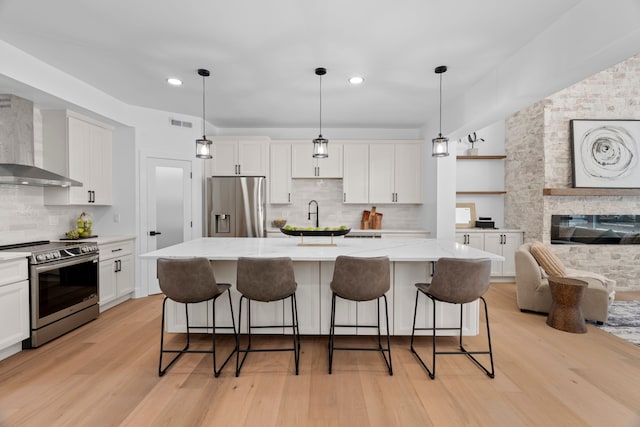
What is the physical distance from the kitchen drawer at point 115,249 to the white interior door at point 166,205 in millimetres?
289

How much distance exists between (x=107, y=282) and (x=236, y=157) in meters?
2.68

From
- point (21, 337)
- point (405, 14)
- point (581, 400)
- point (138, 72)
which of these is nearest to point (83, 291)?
point (21, 337)

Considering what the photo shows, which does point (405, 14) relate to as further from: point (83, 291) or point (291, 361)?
point (83, 291)

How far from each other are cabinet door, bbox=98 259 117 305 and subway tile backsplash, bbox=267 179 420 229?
2531 mm

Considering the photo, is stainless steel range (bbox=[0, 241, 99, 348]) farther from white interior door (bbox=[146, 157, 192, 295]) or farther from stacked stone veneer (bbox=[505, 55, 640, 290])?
stacked stone veneer (bbox=[505, 55, 640, 290])

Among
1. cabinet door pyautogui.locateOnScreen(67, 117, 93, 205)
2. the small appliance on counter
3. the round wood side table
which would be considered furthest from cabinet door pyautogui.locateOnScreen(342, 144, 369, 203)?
cabinet door pyautogui.locateOnScreen(67, 117, 93, 205)

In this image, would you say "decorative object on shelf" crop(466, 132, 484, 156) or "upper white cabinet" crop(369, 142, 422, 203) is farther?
"decorative object on shelf" crop(466, 132, 484, 156)

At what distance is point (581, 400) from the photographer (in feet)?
7.00

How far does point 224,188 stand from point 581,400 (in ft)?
16.0

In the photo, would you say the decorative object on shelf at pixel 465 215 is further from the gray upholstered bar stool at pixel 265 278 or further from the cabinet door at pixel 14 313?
the cabinet door at pixel 14 313

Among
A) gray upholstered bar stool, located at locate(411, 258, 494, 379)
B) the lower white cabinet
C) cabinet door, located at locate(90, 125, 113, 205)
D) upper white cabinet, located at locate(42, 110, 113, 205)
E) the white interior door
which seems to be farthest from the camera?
the lower white cabinet

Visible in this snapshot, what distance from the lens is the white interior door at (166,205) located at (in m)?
4.57

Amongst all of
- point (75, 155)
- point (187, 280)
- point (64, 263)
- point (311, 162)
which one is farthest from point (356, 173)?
point (64, 263)

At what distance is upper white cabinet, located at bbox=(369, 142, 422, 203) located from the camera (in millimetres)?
5406
